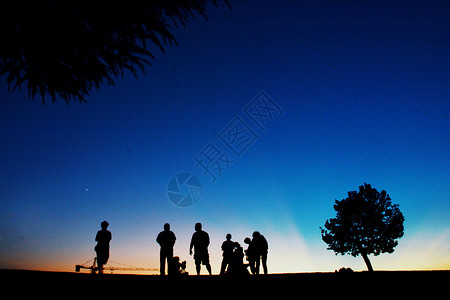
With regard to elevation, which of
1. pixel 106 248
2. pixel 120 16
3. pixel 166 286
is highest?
pixel 120 16

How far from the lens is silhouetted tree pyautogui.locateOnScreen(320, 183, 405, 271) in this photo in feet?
84.5

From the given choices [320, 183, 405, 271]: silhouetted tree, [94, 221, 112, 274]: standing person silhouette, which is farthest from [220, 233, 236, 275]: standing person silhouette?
[320, 183, 405, 271]: silhouetted tree

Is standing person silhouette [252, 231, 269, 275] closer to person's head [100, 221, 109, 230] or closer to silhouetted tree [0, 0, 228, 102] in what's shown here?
person's head [100, 221, 109, 230]

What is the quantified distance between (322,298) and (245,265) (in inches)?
93.5

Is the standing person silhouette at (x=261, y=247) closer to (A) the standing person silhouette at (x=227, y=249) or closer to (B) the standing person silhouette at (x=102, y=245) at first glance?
(A) the standing person silhouette at (x=227, y=249)

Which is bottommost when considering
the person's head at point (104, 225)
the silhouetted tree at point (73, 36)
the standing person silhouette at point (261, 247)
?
the standing person silhouette at point (261, 247)

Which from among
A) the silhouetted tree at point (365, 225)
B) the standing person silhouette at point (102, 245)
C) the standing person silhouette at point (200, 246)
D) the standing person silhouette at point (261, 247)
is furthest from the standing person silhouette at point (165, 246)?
the silhouetted tree at point (365, 225)

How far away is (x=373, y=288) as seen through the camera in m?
4.17

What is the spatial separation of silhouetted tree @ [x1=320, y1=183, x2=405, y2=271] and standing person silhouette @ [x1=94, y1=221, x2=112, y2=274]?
91.4 feet

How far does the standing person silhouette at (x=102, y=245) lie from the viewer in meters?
8.12

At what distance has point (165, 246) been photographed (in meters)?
8.45

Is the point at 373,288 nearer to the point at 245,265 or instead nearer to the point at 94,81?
the point at 245,265

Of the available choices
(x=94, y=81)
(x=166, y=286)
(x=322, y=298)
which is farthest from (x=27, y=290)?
(x=322, y=298)

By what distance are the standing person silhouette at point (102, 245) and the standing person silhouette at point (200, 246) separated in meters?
2.99
